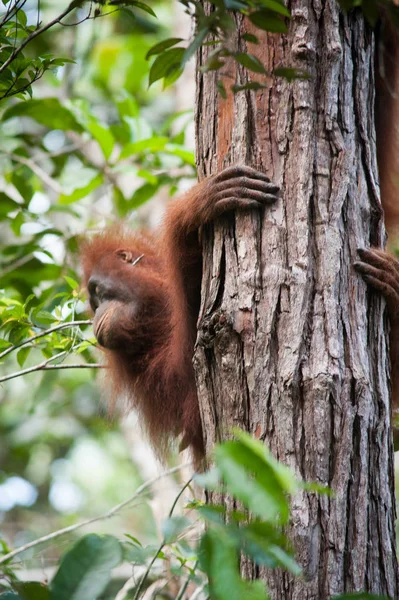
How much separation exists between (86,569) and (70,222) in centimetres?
669

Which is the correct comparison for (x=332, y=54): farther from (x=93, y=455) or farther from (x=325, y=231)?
(x=93, y=455)

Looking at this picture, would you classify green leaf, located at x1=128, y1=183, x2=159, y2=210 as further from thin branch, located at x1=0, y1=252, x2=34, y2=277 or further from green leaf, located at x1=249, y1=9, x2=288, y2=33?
green leaf, located at x1=249, y1=9, x2=288, y2=33

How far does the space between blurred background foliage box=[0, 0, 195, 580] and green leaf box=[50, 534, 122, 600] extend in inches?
73.1

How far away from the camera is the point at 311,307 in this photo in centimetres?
230

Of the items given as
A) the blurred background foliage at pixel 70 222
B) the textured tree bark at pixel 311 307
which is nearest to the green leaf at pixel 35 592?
the textured tree bark at pixel 311 307

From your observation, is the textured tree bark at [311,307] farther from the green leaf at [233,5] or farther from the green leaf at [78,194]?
the green leaf at [78,194]

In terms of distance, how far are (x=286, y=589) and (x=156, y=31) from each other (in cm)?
917

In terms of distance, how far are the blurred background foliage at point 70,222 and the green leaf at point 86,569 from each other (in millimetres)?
1858

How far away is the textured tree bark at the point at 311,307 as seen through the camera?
6.95 ft

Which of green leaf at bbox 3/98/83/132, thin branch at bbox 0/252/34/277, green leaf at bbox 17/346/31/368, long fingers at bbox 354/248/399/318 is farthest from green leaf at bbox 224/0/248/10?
green leaf at bbox 3/98/83/132

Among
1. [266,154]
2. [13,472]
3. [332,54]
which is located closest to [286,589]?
[266,154]

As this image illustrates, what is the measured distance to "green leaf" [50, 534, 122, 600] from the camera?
4.58 ft

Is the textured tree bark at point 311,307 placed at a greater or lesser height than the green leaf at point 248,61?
lesser

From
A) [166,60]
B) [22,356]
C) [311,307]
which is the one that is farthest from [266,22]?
[22,356]
